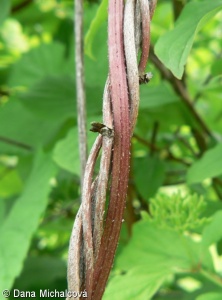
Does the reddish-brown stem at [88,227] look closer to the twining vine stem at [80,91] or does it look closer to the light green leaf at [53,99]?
the twining vine stem at [80,91]

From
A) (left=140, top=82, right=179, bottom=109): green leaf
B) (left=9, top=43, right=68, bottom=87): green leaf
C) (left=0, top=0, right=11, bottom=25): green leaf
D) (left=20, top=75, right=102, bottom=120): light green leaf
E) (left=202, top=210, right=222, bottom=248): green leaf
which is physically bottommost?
(left=202, top=210, right=222, bottom=248): green leaf

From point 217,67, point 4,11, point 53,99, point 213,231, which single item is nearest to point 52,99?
point 53,99

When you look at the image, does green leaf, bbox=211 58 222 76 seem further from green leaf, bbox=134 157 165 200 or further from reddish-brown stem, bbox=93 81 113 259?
reddish-brown stem, bbox=93 81 113 259

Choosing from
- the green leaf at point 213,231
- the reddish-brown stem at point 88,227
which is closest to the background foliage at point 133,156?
the green leaf at point 213,231

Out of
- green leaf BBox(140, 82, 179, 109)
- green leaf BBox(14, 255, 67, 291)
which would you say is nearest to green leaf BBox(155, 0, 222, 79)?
green leaf BBox(140, 82, 179, 109)

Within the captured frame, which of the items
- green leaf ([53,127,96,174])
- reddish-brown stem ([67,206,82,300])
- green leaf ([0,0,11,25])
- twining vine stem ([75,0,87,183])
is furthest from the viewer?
green leaf ([0,0,11,25])

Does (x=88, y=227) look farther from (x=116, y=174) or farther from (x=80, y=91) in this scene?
(x=80, y=91)
